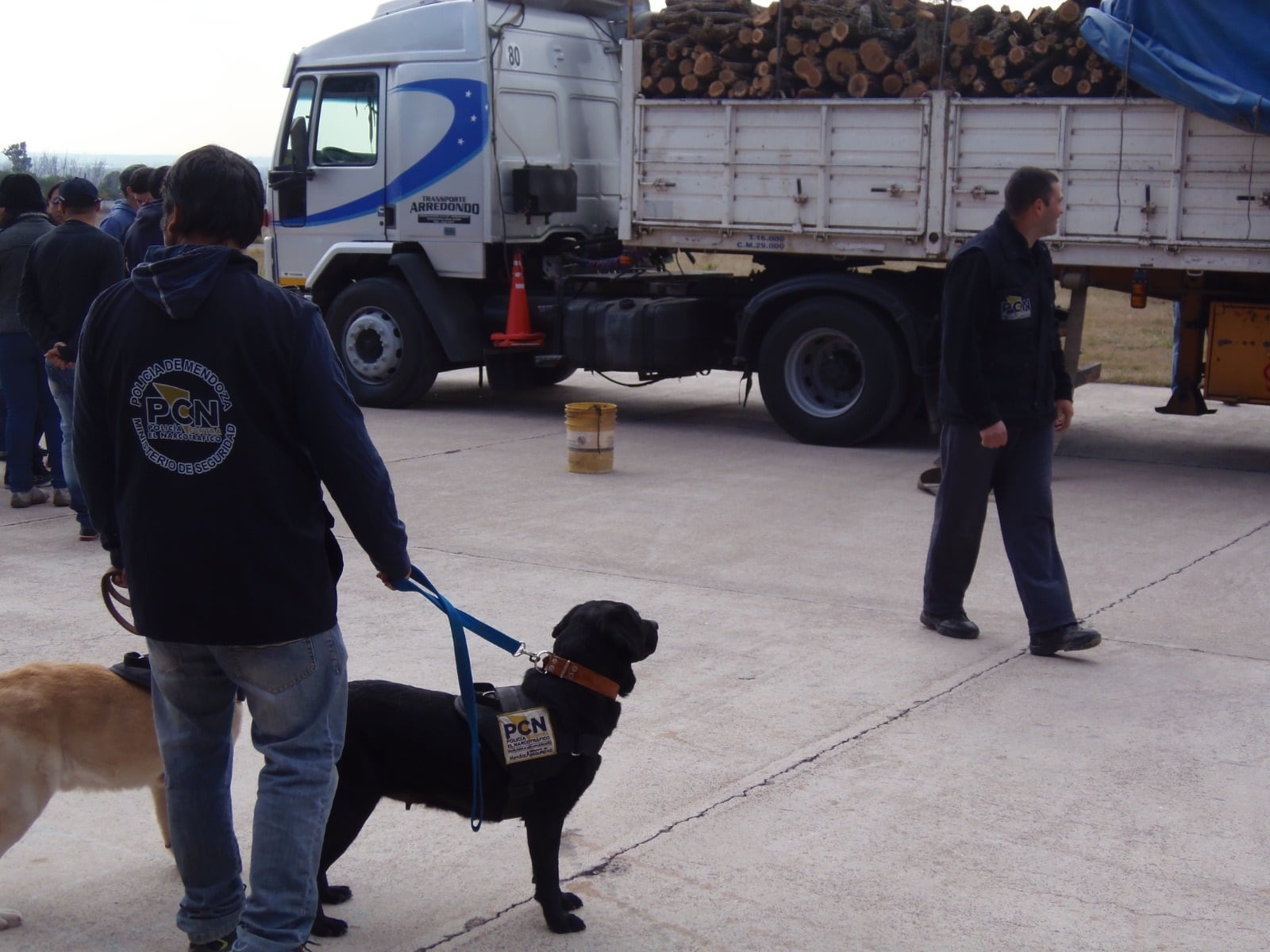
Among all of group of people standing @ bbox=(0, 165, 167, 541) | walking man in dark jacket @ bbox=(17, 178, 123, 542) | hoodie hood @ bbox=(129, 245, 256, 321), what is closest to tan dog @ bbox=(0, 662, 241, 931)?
hoodie hood @ bbox=(129, 245, 256, 321)

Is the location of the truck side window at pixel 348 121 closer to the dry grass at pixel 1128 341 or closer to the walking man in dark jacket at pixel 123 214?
the walking man in dark jacket at pixel 123 214

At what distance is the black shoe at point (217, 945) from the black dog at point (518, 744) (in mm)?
305

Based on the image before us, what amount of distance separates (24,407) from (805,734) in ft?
17.7

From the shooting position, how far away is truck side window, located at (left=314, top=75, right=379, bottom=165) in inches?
477

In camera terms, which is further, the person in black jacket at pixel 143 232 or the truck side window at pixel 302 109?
the truck side window at pixel 302 109

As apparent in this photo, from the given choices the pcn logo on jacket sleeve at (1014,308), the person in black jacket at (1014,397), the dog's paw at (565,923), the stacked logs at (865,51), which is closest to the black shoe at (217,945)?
the dog's paw at (565,923)

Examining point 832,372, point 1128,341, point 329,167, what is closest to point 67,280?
point 329,167

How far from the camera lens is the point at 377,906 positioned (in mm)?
3553

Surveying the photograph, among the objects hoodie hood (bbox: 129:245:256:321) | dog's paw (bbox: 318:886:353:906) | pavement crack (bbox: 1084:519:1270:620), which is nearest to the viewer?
hoodie hood (bbox: 129:245:256:321)

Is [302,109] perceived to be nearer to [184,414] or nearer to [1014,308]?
[1014,308]

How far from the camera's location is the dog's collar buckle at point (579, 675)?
10.9 ft

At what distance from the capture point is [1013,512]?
19.2 feet

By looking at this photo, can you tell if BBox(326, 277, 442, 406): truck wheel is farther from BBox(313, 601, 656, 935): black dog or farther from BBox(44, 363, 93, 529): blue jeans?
BBox(313, 601, 656, 935): black dog

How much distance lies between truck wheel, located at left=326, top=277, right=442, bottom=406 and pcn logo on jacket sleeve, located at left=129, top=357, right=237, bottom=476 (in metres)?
9.49
